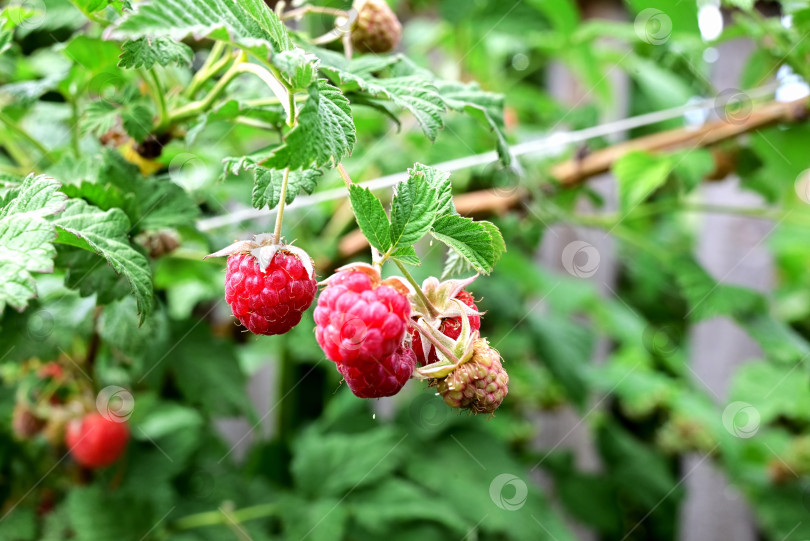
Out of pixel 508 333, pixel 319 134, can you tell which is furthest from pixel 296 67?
pixel 508 333

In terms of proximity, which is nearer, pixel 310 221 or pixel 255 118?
pixel 255 118

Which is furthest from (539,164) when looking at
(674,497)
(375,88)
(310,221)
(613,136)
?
(674,497)

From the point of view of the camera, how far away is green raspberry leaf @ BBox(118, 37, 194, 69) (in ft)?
1.73

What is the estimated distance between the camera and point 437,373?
0.48 meters

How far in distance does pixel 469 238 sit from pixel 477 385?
0.10 meters

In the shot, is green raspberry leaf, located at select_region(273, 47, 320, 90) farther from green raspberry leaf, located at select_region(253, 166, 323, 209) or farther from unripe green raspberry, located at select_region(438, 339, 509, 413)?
unripe green raspberry, located at select_region(438, 339, 509, 413)

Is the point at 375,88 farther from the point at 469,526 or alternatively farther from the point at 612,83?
the point at 612,83

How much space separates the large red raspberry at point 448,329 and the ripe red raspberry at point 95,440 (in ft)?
2.36

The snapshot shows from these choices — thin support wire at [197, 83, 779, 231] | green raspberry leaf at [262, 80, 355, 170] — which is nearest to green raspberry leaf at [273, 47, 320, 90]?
green raspberry leaf at [262, 80, 355, 170]

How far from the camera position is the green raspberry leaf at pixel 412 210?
46cm

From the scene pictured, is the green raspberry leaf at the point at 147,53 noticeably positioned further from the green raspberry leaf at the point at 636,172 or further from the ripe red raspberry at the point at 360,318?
the green raspberry leaf at the point at 636,172

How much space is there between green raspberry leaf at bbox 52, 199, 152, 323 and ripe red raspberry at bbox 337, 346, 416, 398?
0.17 meters

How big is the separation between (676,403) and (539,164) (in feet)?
2.32

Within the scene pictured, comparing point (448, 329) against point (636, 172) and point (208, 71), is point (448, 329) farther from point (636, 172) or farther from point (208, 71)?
point (636, 172)
